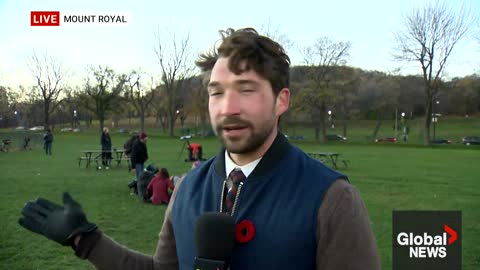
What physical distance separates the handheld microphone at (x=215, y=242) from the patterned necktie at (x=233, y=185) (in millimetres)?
131

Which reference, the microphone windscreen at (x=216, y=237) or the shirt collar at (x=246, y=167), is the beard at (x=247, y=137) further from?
the microphone windscreen at (x=216, y=237)

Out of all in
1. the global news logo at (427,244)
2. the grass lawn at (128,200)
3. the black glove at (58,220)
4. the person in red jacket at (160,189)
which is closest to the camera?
the black glove at (58,220)

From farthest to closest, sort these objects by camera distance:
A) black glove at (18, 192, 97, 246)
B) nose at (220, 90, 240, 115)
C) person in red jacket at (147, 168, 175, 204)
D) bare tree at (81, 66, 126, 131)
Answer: bare tree at (81, 66, 126, 131) < person in red jacket at (147, 168, 175, 204) < black glove at (18, 192, 97, 246) < nose at (220, 90, 240, 115)

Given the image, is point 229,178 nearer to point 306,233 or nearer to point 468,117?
point 306,233

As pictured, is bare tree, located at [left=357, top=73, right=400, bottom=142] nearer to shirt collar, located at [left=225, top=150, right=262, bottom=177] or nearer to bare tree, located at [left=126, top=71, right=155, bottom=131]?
bare tree, located at [left=126, top=71, right=155, bottom=131]

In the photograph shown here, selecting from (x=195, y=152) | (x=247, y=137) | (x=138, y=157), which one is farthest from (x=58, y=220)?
(x=195, y=152)

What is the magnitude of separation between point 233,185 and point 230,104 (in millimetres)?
283

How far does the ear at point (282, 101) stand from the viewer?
5.54ft

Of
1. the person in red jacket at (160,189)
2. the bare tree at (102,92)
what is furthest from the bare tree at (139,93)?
the person in red jacket at (160,189)

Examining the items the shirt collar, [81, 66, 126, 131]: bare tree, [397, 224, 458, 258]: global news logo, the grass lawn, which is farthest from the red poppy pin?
[81, 66, 126, 131]: bare tree

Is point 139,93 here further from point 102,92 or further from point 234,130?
point 234,130

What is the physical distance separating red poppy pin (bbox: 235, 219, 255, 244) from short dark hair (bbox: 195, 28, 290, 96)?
452mm

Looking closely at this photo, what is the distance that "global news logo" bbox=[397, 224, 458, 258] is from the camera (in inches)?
263

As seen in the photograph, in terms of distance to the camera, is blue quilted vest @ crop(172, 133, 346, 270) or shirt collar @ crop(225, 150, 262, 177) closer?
blue quilted vest @ crop(172, 133, 346, 270)
